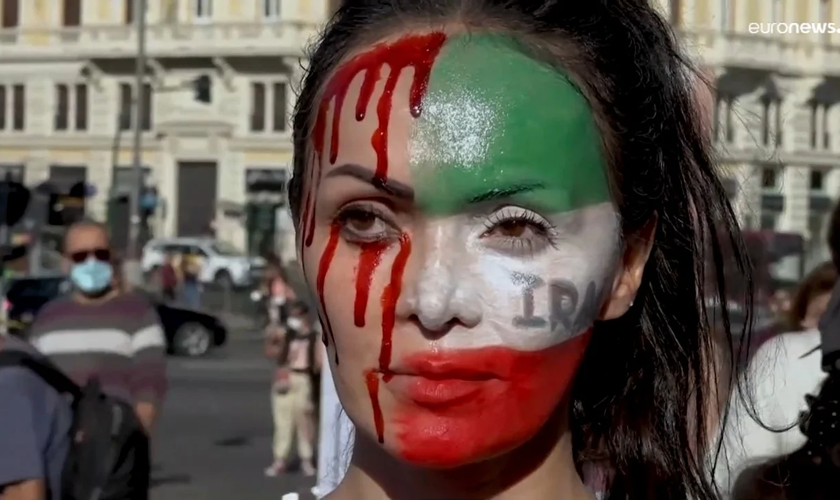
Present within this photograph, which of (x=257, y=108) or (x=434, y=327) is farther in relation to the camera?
(x=257, y=108)

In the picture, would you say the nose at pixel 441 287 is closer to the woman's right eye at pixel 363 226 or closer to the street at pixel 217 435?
the woman's right eye at pixel 363 226

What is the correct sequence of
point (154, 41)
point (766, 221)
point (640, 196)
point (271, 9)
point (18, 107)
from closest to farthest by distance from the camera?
point (640, 196)
point (766, 221)
point (271, 9)
point (154, 41)
point (18, 107)

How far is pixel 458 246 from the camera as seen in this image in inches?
50.3

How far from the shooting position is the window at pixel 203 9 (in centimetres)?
2812

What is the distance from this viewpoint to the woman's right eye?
1302 mm

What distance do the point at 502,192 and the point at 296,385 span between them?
23.8 ft

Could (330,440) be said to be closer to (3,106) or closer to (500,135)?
(500,135)

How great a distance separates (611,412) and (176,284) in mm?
20492

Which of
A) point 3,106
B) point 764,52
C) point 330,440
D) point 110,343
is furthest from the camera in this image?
point 3,106

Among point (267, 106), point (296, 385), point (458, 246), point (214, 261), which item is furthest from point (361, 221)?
point (267, 106)

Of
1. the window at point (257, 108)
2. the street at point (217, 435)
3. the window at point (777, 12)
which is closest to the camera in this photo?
the window at point (777, 12)

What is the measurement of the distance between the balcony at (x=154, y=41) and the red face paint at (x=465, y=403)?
80.2 ft

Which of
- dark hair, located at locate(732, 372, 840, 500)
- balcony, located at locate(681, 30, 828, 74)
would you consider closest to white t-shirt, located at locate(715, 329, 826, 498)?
dark hair, located at locate(732, 372, 840, 500)

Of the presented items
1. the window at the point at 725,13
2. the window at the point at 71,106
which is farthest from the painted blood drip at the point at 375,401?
the window at the point at 71,106
